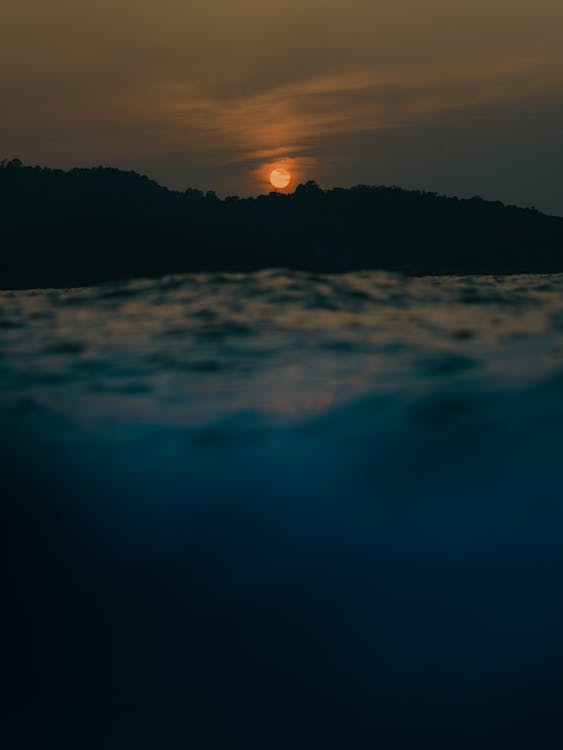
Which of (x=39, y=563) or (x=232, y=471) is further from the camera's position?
(x=232, y=471)

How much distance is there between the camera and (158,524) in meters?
4.62

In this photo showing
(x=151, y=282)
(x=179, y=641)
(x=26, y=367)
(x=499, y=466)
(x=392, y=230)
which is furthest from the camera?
(x=392, y=230)

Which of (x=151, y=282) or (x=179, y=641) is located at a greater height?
(x=151, y=282)

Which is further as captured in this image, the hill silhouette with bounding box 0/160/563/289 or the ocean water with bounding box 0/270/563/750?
the hill silhouette with bounding box 0/160/563/289

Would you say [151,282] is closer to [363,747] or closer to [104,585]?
[104,585]

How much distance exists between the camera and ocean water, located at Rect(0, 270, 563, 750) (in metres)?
2.95

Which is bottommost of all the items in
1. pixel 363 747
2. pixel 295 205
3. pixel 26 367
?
pixel 363 747

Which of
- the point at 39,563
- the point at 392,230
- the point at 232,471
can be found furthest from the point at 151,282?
the point at 392,230

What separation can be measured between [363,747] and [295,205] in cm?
5509

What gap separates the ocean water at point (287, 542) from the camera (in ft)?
9.68

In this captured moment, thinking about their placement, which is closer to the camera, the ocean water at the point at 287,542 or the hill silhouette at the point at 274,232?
the ocean water at the point at 287,542

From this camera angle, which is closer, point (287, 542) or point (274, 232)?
point (287, 542)

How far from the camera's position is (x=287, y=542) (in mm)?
4375

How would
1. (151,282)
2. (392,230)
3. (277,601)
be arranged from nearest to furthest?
1. (277,601)
2. (151,282)
3. (392,230)
